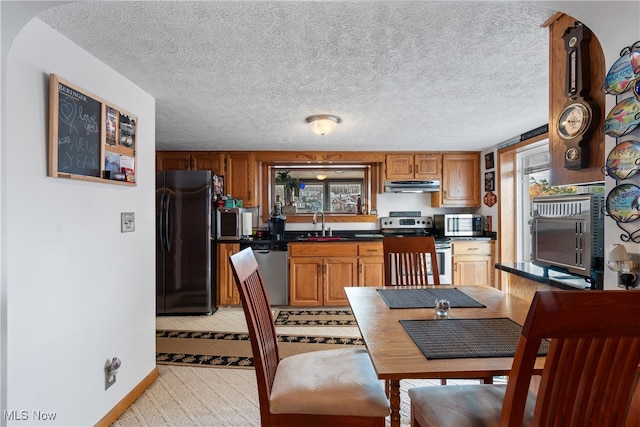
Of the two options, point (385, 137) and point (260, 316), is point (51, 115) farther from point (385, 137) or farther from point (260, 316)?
point (385, 137)

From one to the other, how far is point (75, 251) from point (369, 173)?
12.5ft

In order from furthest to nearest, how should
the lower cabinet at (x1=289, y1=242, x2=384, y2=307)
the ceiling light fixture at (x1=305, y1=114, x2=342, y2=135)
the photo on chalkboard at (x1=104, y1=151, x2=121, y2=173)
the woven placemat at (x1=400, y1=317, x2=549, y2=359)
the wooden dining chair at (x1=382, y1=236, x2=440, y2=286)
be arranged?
the lower cabinet at (x1=289, y1=242, x2=384, y2=307), the ceiling light fixture at (x1=305, y1=114, x2=342, y2=135), the wooden dining chair at (x1=382, y1=236, x2=440, y2=286), the photo on chalkboard at (x1=104, y1=151, x2=121, y2=173), the woven placemat at (x1=400, y1=317, x2=549, y2=359)

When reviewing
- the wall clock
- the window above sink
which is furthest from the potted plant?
the wall clock

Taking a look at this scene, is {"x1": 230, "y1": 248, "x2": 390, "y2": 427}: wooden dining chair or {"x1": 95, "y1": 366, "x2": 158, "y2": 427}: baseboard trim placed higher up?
{"x1": 230, "y1": 248, "x2": 390, "y2": 427}: wooden dining chair

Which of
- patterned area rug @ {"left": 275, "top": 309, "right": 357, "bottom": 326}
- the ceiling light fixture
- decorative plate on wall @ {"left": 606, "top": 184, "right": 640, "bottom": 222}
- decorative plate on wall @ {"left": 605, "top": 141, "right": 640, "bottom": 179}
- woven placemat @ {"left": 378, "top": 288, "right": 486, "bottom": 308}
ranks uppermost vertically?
the ceiling light fixture

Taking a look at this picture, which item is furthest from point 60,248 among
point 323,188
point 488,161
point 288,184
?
point 488,161

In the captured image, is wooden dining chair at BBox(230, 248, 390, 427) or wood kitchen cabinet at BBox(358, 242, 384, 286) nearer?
wooden dining chair at BBox(230, 248, 390, 427)

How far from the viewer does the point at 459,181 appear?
450cm

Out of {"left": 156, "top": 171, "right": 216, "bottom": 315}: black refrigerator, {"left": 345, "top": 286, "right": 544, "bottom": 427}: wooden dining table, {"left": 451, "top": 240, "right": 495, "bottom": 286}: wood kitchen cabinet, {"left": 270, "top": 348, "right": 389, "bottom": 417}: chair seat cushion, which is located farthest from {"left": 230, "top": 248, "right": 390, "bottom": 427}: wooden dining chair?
{"left": 451, "top": 240, "right": 495, "bottom": 286}: wood kitchen cabinet

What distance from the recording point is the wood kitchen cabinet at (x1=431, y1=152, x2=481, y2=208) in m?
4.49

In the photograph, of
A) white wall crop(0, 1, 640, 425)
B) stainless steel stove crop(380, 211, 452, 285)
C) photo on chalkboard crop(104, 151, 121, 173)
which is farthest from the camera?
stainless steel stove crop(380, 211, 452, 285)

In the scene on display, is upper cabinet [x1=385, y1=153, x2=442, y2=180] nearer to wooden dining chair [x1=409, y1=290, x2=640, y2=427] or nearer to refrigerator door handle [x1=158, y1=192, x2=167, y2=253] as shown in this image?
refrigerator door handle [x1=158, y1=192, x2=167, y2=253]

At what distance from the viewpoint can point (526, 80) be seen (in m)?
2.11

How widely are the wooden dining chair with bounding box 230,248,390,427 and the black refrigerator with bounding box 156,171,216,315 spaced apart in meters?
2.53
